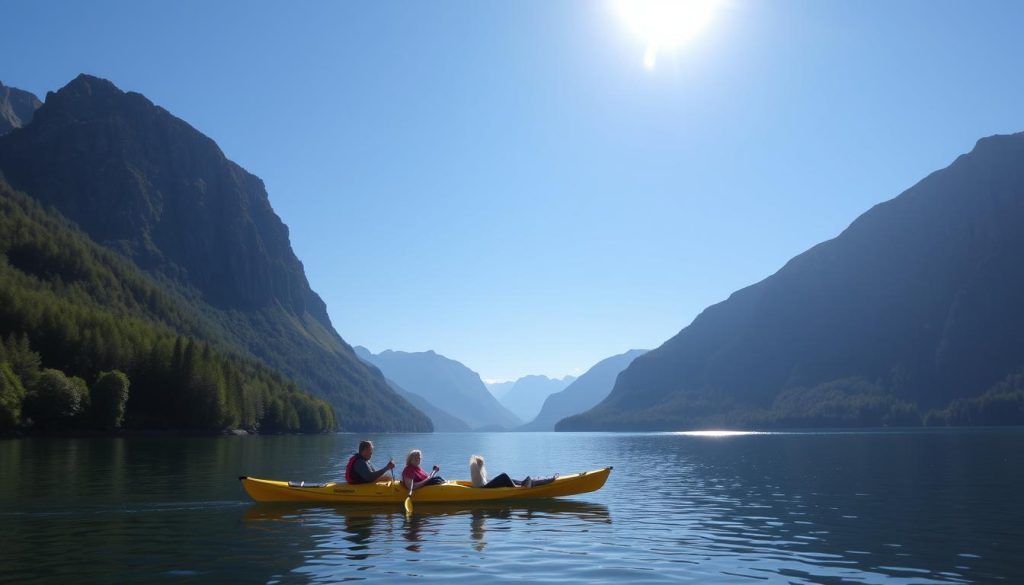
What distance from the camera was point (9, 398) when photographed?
3602 inches

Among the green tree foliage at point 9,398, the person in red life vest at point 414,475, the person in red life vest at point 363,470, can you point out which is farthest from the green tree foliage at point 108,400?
the person in red life vest at point 414,475

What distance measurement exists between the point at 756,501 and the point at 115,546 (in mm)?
27606

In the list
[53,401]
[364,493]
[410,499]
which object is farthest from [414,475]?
[53,401]

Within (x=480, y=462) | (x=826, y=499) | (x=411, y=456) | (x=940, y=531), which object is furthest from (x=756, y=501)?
(x=411, y=456)

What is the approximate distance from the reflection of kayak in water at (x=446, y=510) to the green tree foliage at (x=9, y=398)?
245 feet

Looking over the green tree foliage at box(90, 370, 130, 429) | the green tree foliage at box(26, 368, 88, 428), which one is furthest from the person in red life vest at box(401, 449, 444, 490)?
the green tree foliage at box(90, 370, 130, 429)

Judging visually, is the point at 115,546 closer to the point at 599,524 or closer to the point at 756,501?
the point at 599,524

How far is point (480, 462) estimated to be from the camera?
36438 mm

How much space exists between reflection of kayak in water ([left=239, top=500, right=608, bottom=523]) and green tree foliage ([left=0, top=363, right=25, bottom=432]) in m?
74.8

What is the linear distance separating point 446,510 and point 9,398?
8103cm

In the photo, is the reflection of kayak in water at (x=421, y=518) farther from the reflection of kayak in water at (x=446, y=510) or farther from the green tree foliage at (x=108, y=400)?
the green tree foliage at (x=108, y=400)

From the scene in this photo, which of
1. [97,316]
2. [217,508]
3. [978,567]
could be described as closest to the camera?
[978,567]

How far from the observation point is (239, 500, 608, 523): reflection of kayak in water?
31453 mm

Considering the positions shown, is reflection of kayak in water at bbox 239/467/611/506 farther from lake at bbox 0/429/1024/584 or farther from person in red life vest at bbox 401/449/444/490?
lake at bbox 0/429/1024/584
